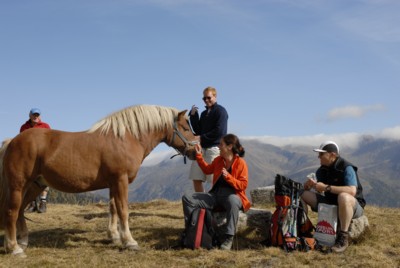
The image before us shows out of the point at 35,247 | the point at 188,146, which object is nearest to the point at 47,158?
the point at 35,247

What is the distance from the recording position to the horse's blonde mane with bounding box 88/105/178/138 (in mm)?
8328

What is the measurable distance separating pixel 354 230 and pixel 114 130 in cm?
496

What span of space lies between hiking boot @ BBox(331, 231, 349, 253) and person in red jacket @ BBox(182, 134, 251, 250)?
1.73m

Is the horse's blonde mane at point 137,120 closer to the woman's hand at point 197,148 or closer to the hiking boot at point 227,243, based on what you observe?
the woman's hand at point 197,148

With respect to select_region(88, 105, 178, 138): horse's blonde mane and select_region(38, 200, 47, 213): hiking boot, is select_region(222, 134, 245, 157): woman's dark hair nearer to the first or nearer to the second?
select_region(88, 105, 178, 138): horse's blonde mane

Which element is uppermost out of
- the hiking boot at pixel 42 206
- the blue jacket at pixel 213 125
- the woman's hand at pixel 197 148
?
the blue jacket at pixel 213 125

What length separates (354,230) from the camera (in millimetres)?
8328

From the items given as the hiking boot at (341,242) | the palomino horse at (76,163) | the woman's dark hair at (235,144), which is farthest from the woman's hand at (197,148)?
the hiking boot at (341,242)

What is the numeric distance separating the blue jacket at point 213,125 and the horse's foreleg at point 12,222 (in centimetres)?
392

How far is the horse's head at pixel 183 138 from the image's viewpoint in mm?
8844

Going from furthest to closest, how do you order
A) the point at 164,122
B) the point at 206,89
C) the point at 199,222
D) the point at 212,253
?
the point at 206,89 → the point at 164,122 → the point at 199,222 → the point at 212,253

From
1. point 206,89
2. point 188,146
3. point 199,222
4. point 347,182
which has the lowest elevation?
point 199,222

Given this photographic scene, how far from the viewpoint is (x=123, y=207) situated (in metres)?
8.13

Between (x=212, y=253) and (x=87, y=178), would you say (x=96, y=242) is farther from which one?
(x=212, y=253)
